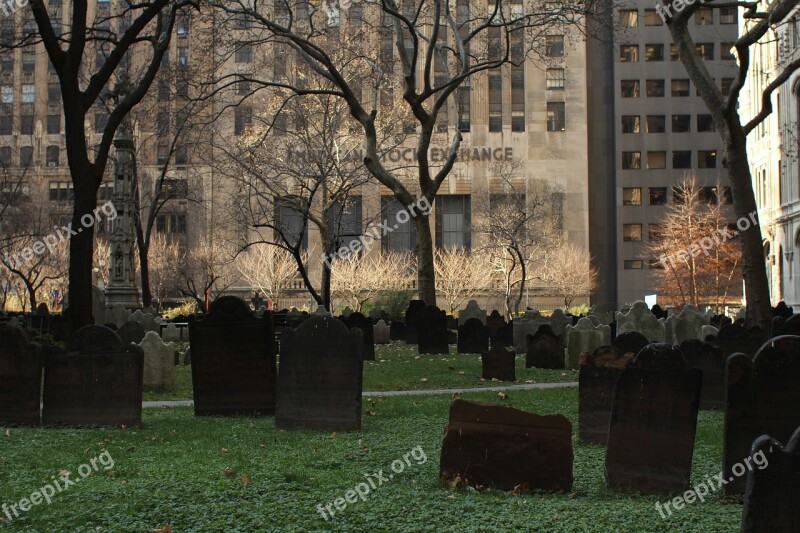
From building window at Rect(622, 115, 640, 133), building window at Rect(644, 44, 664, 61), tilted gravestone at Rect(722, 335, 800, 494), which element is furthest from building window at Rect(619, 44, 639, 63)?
tilted gravestone at Rect(722, 335, 800, 494)

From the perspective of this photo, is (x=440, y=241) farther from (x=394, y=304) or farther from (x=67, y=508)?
(x=67, y=508)

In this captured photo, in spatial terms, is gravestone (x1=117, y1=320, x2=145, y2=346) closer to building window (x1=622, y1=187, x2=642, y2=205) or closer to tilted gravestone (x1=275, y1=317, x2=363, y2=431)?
tilted gravestone (x1=275, y1=317, x2=363, y2=431)

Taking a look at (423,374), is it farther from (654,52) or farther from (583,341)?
(654,52)

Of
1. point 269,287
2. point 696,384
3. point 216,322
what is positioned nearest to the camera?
point 696,384

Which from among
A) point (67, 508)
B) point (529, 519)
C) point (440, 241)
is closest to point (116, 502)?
point (67, 508)

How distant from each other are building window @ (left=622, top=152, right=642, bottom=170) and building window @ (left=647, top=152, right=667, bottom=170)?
849 mm

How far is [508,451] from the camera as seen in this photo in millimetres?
7469

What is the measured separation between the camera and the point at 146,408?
42.0 feet

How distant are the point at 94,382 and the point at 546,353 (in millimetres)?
10768

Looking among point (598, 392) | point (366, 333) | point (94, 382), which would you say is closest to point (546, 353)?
point (366, 333)

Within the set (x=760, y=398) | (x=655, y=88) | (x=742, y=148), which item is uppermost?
(x=655, y=88)

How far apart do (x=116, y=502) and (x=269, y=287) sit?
166ft

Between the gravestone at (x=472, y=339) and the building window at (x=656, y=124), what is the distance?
201ft

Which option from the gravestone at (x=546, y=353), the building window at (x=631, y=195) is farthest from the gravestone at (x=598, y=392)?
the building window at (x=631, y=195)
